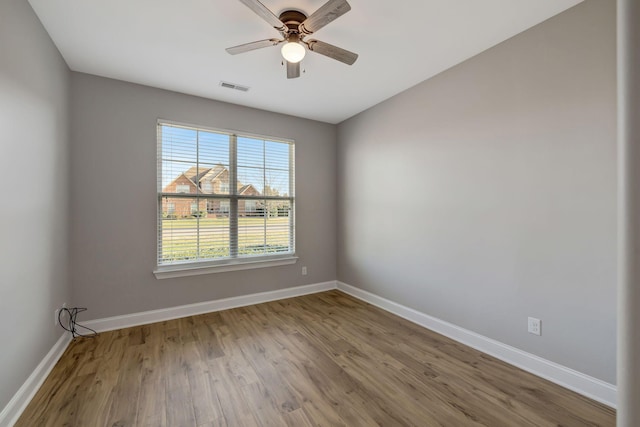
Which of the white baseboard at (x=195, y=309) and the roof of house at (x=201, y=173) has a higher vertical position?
the roof of house at (x=201, y=173)

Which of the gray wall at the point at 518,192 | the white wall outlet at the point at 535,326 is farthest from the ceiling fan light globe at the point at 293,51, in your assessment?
the white wall outlet at the point at 535,326

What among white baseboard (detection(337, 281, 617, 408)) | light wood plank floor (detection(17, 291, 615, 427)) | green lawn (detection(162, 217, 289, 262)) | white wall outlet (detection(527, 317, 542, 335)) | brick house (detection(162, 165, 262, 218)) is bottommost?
light wood plank floor (detection(17, 291, 615, 427))

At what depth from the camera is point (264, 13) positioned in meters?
1.74

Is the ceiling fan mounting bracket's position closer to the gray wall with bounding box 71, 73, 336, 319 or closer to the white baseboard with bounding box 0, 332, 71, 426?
the gray wall with bounding box 71, 73, 336, 319

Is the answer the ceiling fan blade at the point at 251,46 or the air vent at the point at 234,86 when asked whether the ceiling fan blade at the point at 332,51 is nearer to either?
the ceiling fan blade at the point at 251,46

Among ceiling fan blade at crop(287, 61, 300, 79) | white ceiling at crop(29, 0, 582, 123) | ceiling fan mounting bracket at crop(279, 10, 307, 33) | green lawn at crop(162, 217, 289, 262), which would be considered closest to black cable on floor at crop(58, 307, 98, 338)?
green lawn at crop(162, 217, 289, 262)

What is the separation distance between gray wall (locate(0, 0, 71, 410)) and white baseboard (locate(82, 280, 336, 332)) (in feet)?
1.50

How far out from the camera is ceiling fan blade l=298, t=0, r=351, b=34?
5.33 ft

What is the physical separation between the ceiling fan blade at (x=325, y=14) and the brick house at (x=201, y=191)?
7.11 ft

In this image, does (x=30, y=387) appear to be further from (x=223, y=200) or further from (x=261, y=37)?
(x=261, y=37)

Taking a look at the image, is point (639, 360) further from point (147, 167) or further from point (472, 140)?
point (147, 167)

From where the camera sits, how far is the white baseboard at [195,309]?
291cm

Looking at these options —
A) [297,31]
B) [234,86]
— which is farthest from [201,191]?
[297,31]

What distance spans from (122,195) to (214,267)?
1.30 m
